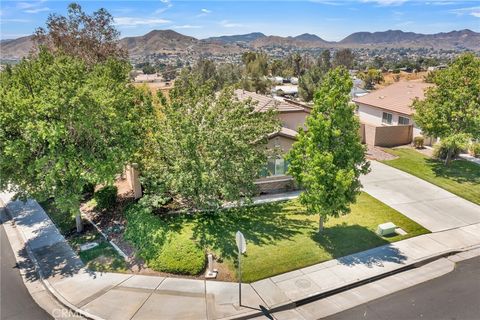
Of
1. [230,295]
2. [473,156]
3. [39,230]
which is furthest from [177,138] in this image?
[473,156]

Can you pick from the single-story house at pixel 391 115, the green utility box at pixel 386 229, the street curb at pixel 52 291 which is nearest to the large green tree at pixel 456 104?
the single-story house at pixel 391 115

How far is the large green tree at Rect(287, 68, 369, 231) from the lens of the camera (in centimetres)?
1280

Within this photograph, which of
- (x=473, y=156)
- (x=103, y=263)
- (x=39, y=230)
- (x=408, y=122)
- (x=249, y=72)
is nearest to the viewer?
(x=103, y=263)

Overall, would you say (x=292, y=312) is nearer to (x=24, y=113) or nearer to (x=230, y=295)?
(x=230, y=295)

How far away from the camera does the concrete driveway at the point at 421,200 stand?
A: 16.4 m

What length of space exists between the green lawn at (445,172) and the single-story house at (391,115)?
87.0 inches

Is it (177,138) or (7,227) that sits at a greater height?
(177,138)

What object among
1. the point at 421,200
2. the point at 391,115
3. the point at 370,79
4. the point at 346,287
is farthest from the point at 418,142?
the point at 370,79

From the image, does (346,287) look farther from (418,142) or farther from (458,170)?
(418,142)

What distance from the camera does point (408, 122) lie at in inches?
1172

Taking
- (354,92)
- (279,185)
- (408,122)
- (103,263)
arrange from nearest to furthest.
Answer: (103,263) < (279,185) < (408,122) < (354,92)

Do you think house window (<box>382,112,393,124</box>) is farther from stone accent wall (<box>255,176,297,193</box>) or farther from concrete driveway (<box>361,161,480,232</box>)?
stone accent wall (<box>255,176,297,193</box>)

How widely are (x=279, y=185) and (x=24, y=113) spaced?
12.6m

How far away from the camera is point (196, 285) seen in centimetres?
1168
